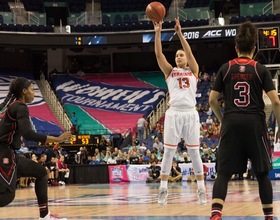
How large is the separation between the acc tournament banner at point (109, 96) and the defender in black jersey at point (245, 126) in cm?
2681

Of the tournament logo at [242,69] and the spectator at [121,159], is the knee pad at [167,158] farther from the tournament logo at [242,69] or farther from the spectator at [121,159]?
the spectator at [121,159]

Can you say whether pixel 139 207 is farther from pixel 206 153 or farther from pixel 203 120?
pixel 203 120

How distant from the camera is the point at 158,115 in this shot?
3231cm

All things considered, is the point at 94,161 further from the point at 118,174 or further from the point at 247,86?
the point at 247,86

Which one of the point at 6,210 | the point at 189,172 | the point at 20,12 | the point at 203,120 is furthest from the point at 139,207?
the point at 20,12

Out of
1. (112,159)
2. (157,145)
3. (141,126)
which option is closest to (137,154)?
(112,159)

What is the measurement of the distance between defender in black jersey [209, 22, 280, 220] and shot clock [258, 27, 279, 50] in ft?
69.8

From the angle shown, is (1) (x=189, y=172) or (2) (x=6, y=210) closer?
(2) (x=6, y=210)

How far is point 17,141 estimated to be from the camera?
23.1 ft

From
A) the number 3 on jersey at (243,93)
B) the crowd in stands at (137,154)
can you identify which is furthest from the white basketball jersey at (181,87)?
the crowd in stands at (137,154)

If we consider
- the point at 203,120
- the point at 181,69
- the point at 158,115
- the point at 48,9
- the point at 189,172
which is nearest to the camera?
the point at 181,69

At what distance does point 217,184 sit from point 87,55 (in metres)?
34.2

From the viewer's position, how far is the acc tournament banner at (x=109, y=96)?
34.1m

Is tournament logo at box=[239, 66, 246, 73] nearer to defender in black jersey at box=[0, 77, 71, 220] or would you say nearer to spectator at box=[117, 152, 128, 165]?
defender in black jersey at box=[0, 77, 71, 220]
